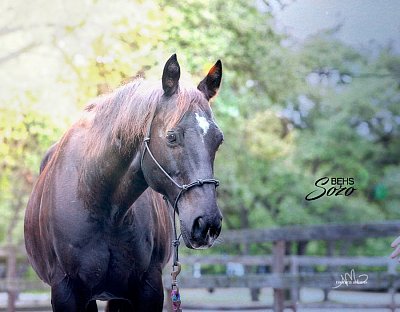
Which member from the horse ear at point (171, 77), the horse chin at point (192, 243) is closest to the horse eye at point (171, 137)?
the horse ear at point (171, 77)

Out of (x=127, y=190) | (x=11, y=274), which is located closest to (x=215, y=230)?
(x=127, y=190)

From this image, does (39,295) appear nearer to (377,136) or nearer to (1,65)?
(1,65)

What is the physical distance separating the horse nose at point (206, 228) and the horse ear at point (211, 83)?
1.94ft

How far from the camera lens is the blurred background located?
30.2ft

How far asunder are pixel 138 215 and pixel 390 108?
12.6 meters

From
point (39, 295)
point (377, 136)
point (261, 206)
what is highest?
point (377, 136)

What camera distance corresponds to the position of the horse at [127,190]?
2650mm

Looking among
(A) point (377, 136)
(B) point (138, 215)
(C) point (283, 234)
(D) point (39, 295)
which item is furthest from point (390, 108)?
(B) point (138, 215)

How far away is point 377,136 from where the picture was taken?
15750 mm

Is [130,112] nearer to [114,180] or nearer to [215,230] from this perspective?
[114,180]

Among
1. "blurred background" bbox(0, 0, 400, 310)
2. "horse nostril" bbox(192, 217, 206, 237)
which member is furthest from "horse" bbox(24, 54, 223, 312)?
"blurred background" bbox(0, 0, 400, 310)

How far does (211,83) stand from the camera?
2945 mm

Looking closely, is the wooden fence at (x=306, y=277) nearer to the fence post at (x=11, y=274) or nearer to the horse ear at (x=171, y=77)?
the fence post at (x=11, y=274)

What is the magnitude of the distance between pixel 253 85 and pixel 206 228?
34.3 feet
